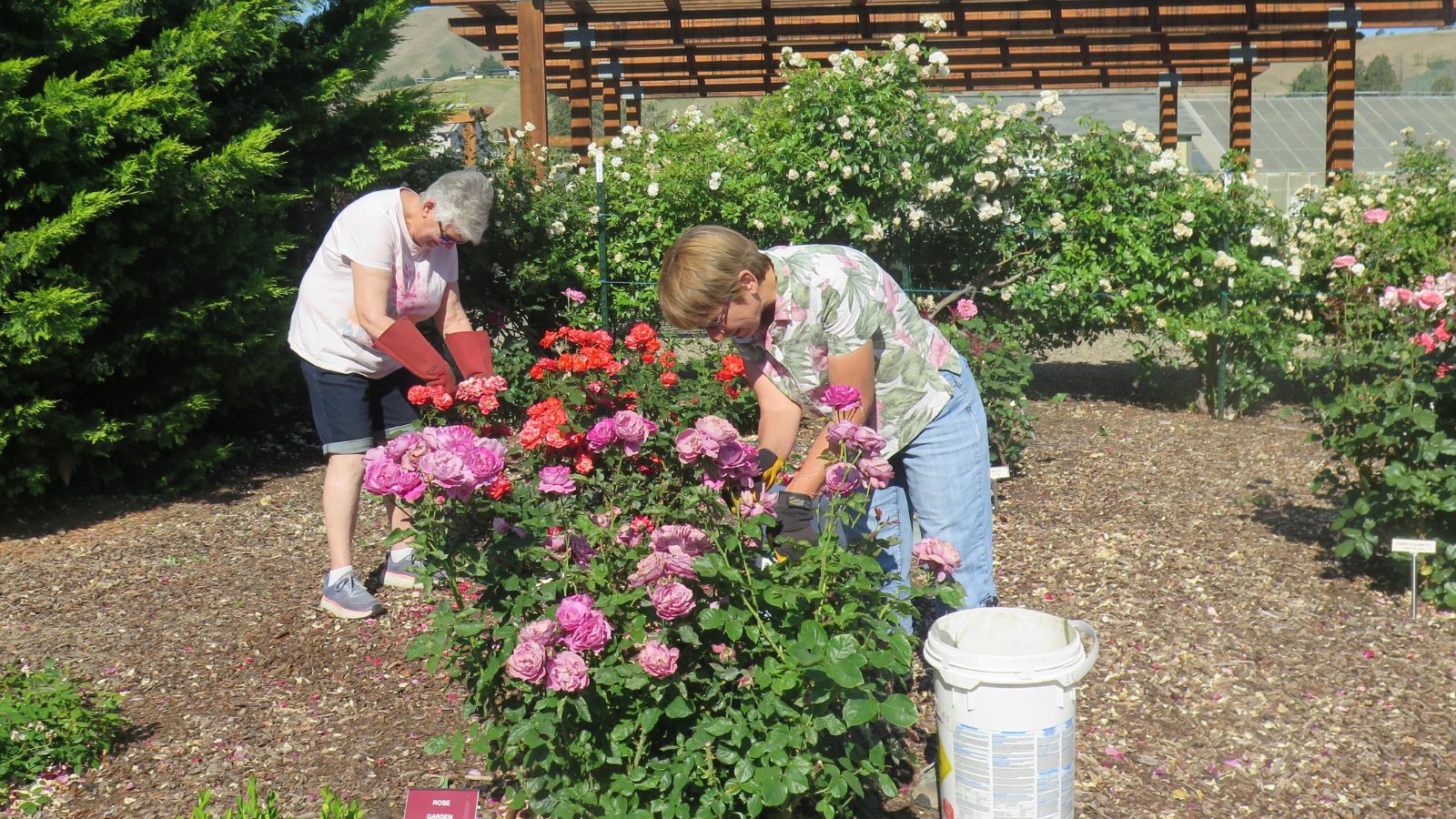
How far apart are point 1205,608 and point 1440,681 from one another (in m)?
0.73

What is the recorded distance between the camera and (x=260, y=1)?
5.76 meters

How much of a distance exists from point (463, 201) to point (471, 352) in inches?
21.1

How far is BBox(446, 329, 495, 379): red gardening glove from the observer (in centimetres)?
390

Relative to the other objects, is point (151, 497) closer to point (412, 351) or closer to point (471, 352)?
point (471, 352)

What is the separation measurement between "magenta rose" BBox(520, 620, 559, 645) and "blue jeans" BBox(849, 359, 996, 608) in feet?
3.06

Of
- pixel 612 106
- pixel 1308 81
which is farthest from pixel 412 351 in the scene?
pixel 1308 81

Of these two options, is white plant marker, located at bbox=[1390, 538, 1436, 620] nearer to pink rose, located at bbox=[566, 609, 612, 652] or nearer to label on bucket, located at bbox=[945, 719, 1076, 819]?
label on bucket, located at bbox=[945, 719, 1076, 819]

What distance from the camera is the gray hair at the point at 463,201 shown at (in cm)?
360

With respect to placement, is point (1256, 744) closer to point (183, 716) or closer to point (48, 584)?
point (183, 716)

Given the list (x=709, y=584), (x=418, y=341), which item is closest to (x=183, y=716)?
(x=418, y=341)

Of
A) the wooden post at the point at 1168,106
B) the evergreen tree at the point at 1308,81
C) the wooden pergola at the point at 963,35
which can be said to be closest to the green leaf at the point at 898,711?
the wooden pergola at the point at 963,35

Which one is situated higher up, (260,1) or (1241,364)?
(260,1)

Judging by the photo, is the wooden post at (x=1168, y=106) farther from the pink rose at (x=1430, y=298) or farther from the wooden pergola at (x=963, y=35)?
the pink rose at (x=1430, y=298)

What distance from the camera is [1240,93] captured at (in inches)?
488
